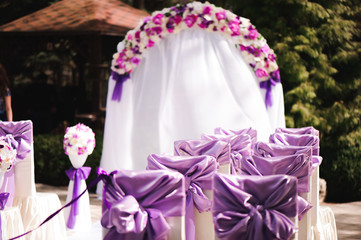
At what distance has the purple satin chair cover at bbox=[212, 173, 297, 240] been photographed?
2.71 meters

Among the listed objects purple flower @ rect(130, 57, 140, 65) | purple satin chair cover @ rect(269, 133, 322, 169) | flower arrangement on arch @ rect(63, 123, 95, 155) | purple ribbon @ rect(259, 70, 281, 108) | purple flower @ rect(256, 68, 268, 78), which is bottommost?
flower arrangement on arch @ rect(63, 123, 95, 155)

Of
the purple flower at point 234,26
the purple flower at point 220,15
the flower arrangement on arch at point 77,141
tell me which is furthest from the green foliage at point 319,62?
the flower arrangement on arch at point 77,141

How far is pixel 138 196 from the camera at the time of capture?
2867 mm

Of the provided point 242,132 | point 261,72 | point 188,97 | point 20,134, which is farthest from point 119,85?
point 20,134

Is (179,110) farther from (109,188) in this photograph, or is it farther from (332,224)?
(109,188)

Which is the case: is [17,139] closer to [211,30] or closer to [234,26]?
[211,30]

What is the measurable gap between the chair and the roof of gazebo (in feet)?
18.8

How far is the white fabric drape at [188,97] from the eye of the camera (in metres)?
7.05

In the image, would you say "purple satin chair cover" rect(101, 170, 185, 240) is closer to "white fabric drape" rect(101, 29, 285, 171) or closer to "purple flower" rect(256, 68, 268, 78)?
"white fabric drape" rect(101, 29, 285, 171)

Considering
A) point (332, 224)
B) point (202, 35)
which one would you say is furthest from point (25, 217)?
point (202, 35)

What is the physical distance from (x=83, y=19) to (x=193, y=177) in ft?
26.2

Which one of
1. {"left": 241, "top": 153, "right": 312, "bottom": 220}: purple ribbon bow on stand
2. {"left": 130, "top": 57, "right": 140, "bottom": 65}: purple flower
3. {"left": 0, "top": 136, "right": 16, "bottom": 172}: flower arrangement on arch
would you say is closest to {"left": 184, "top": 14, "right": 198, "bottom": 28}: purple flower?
{"left": 130, "top": 57, "right": 140, "bottom": 65}: purple flower

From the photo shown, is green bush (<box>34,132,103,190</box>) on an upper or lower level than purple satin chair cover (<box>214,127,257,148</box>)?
lower

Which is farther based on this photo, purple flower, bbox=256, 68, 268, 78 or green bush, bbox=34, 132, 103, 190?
green bush, bbox=34, 132, 103, 190
